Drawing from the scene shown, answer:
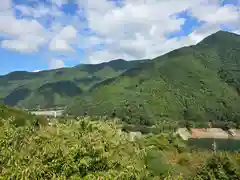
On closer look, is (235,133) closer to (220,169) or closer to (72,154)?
(220,169)

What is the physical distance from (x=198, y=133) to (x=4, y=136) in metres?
150

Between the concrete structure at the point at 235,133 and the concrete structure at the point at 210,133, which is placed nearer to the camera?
the concrete structure at the point at 210,133

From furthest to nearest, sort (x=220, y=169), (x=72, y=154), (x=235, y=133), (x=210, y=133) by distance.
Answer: (x=235, y=133)
(x=210, y=133)
(x=220, y=169)
(x=72, y=154)

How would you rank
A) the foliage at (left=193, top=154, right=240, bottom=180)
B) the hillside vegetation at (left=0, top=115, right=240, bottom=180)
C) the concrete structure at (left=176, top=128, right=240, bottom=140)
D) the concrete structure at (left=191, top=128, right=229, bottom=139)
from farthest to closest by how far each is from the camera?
the concrete structure at (left=191, top=128, right=229, bottom=139), the concrete structure at (left=176, top=128, right=240, bottom=140), the foliage at (left=193, top=154, right=240, bottom=180), the hillside vegetation at (left=0, top=115, right=240, bottom=180)

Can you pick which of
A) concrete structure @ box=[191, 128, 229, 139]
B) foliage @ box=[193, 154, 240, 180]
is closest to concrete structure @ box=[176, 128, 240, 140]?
concrete structure @ box=[191, 128, 229, 139]

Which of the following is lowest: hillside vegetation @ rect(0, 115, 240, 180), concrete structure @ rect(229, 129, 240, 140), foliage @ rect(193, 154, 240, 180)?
concrete structure @ rect(229, 129, 240, 140)

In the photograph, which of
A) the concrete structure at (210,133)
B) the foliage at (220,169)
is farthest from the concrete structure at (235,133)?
the foliage at (220,169)

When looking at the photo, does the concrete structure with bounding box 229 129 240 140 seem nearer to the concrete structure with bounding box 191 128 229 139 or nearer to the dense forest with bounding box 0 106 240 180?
the concrete structure with bounding box 191 128 229 139

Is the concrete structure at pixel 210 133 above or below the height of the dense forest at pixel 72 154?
below

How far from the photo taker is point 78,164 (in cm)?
995

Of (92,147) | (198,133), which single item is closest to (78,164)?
(92,147)

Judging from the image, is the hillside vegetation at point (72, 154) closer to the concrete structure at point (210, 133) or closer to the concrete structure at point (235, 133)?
the concrete structure at point (210, 133)

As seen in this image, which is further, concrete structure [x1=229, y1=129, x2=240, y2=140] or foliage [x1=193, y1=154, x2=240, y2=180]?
concrete structure [x1=229, y1=129, x2=240, y2=140]

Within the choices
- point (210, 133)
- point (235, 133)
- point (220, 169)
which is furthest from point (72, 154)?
point (235, 133)
